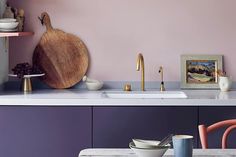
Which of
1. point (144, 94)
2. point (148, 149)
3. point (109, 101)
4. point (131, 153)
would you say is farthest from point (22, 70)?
point (148, 149)

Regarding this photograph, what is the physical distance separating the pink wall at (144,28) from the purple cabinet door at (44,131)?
670mm

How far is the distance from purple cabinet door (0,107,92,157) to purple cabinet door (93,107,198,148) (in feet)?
0.25

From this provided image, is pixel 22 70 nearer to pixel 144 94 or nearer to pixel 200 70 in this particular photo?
pixel 144 94

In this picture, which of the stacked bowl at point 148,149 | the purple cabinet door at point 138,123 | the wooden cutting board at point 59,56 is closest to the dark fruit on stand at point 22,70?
the wooden cutting board at point 59,56

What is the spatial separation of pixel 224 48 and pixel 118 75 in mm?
820

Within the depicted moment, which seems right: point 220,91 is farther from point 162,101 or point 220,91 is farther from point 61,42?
point 61,42

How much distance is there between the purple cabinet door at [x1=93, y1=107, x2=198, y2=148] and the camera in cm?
331

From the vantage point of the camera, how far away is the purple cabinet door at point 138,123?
331 cm

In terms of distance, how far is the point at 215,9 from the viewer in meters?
3.84

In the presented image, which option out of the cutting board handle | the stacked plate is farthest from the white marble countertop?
the cutting board handle

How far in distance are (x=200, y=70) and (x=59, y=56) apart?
3.49 feet

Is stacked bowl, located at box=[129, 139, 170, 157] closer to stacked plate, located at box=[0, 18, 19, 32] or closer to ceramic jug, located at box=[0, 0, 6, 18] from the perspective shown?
stacked plate, located at box=[0, 18, 19, 32]

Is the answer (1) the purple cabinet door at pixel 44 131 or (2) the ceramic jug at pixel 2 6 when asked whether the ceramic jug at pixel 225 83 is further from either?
(2) the ceramic jug at pixel 2 6

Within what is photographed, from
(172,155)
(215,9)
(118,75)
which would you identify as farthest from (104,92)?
(172,155)
